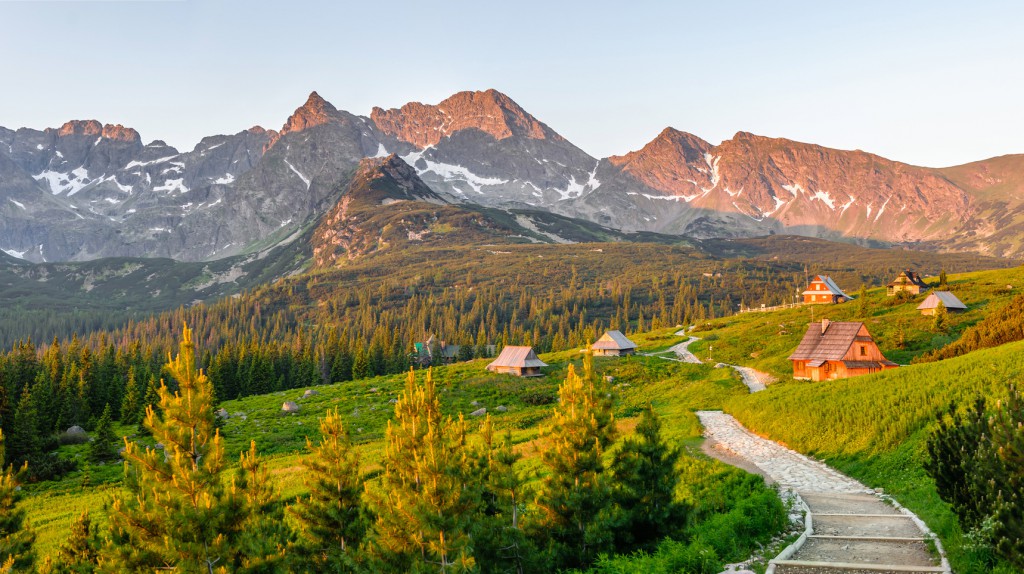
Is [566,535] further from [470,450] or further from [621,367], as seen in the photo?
[621,367]

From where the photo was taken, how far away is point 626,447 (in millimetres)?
19812

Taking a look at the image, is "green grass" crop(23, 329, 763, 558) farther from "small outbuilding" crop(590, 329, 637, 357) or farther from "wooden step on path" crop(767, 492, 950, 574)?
"small outbuilding" crop(590, 329, 637, 357)

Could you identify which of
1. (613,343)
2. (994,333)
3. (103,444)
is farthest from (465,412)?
(994,333)

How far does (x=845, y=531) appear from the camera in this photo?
16.5 metres

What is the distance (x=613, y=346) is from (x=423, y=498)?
80.7 metres

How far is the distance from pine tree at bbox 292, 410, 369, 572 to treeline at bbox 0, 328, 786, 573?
0.13 ft

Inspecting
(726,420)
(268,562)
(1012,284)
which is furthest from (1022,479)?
(1012,284)

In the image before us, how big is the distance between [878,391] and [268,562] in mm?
30937

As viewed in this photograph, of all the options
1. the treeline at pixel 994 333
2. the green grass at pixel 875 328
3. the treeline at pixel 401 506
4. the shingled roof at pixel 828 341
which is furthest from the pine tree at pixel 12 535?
the green grass at pixel 875 328

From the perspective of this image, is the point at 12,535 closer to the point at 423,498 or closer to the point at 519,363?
the point at 423,498

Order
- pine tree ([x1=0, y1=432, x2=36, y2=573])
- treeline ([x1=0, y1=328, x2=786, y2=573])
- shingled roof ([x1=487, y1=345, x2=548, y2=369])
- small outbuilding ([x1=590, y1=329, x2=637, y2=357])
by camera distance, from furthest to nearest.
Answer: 1. small outbuilding ([x1=590, y1=329, x2=637, y2=357])
2. shingled roof ([x1=487, y1=345, x2=548, y2=369])
3. pine tree ([x1=0, y1=432, x2=36, y2=573])
4. treeline ([x1=0, y1=328, x2=786, y2=573])

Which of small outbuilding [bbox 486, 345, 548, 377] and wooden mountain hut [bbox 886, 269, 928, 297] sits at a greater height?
wooden mountain hut [bbox 886, 269, 928, 297]

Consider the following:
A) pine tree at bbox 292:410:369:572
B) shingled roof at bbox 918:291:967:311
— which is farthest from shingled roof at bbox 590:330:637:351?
pine tree at bbox 292:410:369:572

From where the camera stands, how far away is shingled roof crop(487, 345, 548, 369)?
272 ft
